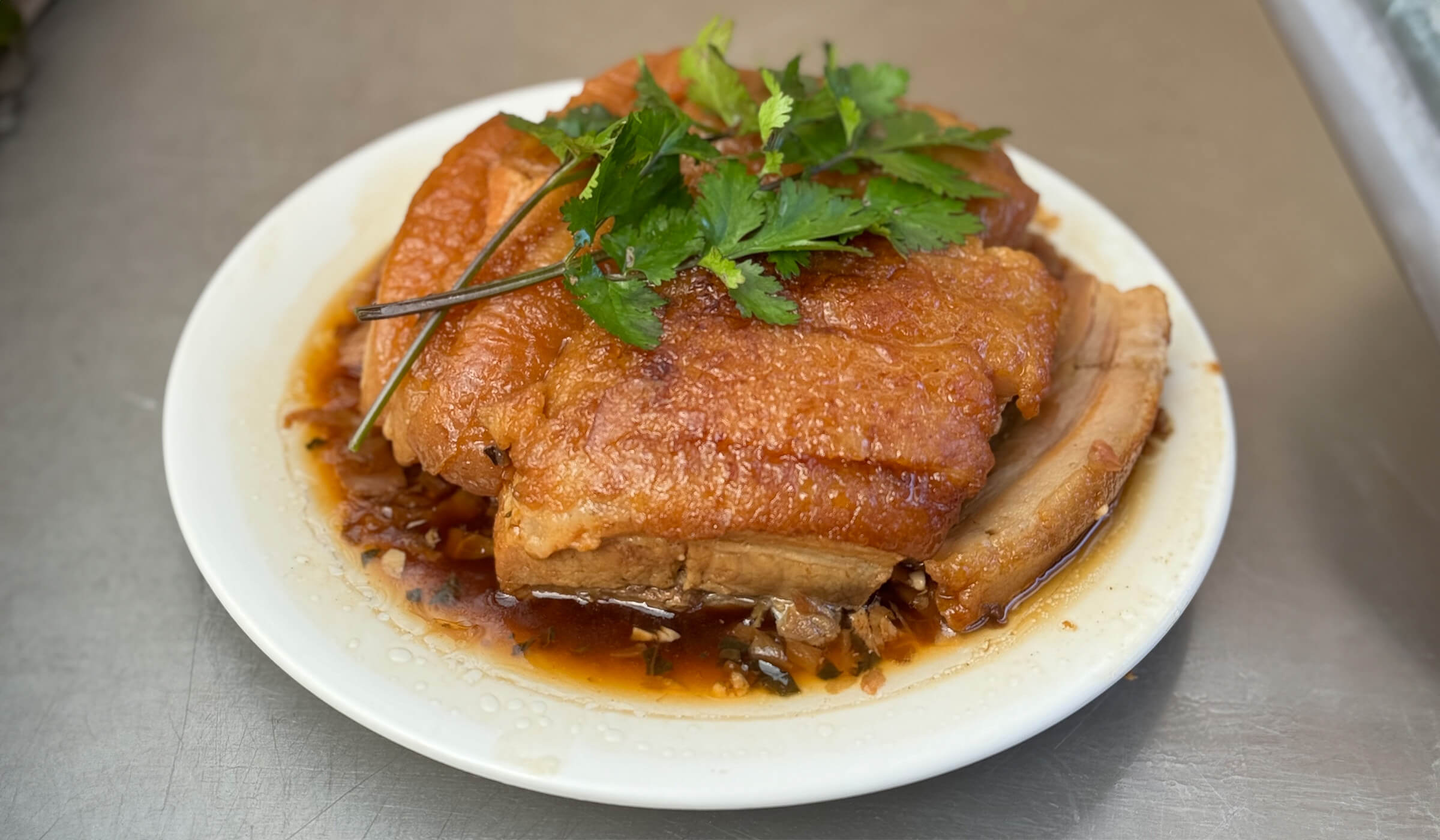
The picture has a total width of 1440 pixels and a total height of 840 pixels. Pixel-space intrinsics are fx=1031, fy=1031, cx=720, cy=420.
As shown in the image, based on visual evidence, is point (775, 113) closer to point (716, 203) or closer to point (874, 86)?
point (716, 203)

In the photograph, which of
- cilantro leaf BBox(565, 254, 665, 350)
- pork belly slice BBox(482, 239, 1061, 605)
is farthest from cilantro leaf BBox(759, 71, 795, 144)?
cilantro leaf BBox(565, 254, 665, 350)

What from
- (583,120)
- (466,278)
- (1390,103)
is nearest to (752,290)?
(466,278)

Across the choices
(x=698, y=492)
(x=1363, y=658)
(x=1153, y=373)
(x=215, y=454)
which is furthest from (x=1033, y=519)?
(x=215, y=454)

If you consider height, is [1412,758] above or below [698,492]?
below

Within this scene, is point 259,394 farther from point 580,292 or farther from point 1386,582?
point 1386,582

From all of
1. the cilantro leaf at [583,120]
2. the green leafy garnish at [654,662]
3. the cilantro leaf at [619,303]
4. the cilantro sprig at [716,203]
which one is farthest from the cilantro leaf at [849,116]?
the green leafy garnish at [654,662]
